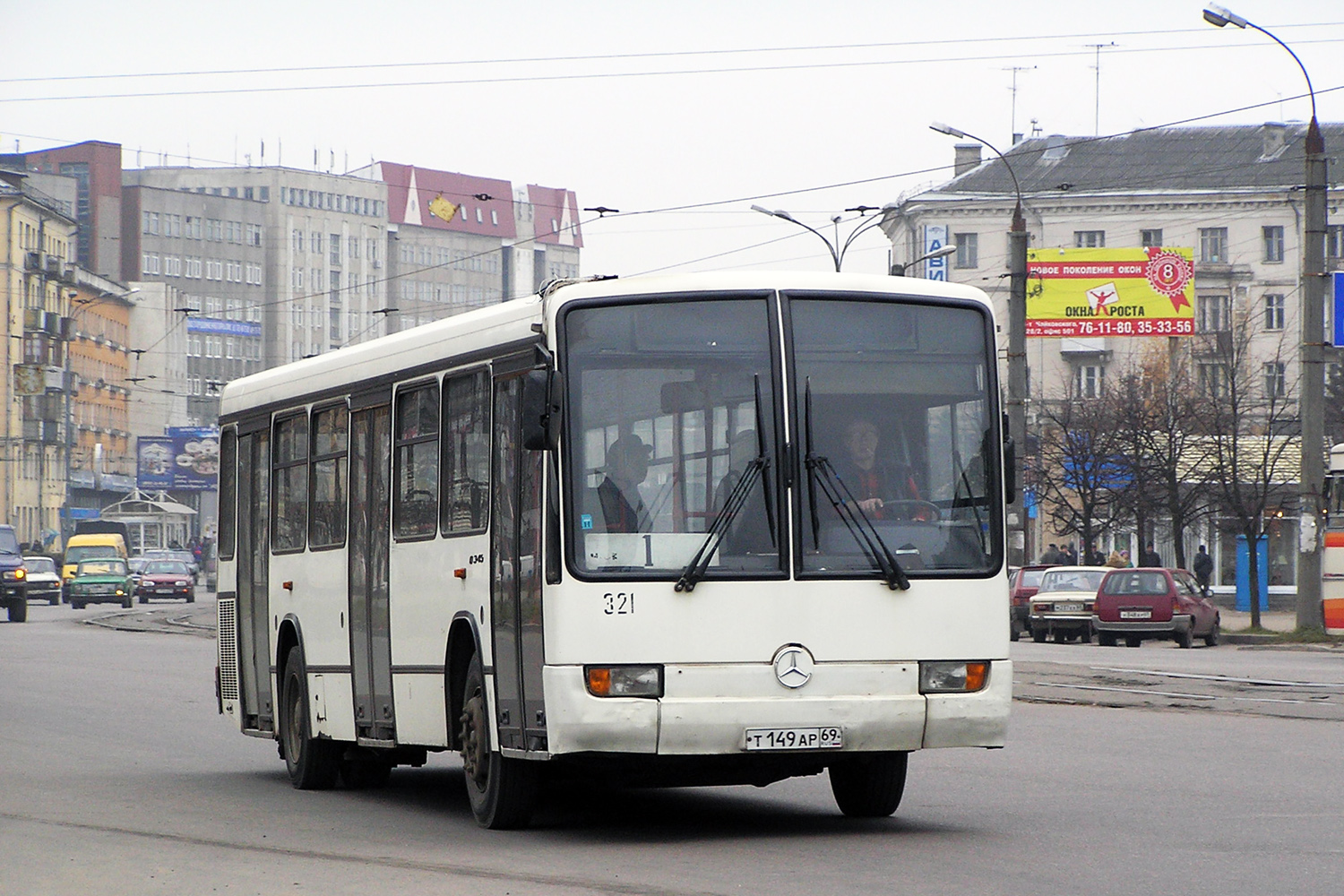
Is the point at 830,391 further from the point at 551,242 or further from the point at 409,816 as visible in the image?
the point at 551,242

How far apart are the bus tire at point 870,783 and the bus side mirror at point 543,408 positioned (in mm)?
2322

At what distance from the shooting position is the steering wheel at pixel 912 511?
35.3 feet

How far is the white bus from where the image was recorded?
10328 millimetres

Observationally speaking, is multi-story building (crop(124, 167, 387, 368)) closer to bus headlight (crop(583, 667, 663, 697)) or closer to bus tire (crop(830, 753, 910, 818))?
bus tire (crop(830, 753, 910, 818))

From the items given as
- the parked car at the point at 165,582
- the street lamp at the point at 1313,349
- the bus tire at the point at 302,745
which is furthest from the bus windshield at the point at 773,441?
the parked car at the point at 165,582

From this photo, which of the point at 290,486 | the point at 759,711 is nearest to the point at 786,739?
the point at 759,711

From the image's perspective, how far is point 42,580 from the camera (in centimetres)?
6850

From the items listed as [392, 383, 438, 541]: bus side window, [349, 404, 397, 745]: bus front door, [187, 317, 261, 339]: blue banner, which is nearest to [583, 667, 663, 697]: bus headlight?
[392, 383, 438, 541]: bus side window

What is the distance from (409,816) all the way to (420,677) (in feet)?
2.52

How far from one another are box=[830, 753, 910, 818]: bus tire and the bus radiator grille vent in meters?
5.63

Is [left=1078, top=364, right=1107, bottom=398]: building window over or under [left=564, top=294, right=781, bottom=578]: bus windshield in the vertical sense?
over

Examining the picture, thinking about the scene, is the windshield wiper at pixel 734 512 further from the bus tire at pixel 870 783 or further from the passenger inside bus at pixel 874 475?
the bus tire at pixel 870 783

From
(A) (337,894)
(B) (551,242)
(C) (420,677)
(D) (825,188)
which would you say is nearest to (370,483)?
(C) (420,677)

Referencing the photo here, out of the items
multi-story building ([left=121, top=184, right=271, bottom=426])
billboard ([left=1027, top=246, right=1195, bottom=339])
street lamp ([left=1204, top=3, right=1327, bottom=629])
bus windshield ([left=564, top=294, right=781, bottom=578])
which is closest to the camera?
bus windshield ([left=564, top=294, right=781, bottom=578])
